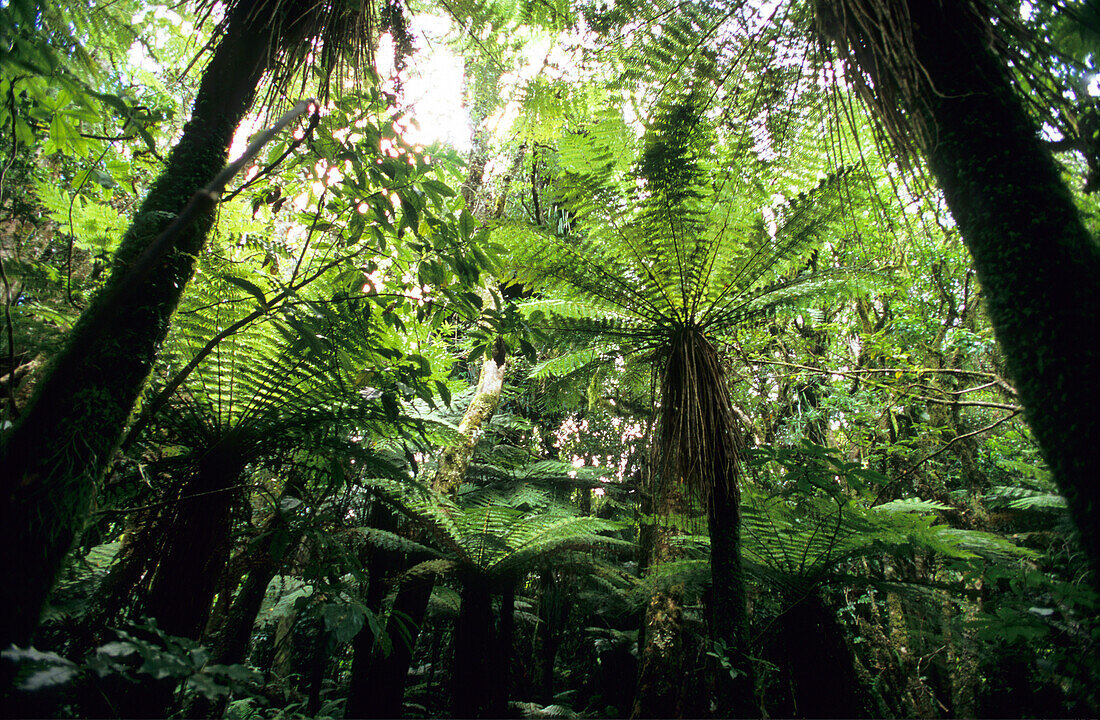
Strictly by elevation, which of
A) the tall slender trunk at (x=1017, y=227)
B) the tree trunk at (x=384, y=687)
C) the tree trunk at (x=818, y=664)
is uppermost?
the tall slender trunk at (x=1017, y=227)

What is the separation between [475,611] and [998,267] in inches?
115

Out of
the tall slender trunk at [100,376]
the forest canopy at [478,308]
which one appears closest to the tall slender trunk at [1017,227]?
the forest canopy at [478,308]

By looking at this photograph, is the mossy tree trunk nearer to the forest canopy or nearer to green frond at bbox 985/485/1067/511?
the forest canopy

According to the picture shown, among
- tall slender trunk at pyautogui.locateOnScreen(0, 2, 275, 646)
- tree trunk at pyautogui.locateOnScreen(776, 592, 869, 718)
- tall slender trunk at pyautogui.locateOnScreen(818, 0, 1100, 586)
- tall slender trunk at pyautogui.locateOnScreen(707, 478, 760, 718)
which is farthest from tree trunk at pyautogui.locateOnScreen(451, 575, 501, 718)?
tall slender trunk at pyautogui.locateOnScreen(818, 0, 1100, 586)

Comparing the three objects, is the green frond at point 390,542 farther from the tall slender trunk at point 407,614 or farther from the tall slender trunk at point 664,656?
the tall slender trunk at point 664,656

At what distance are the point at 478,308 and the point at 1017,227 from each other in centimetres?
132

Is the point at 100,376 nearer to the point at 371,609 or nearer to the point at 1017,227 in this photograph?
the point at 1017,227

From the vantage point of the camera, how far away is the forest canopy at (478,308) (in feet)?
2.81

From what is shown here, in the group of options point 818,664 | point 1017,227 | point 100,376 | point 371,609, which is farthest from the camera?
point 371,609

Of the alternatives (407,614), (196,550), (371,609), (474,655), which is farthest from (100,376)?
(474,655)

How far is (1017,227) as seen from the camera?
79 cm

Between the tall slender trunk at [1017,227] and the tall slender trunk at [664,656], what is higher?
the tall slender trunk at [1017,227]

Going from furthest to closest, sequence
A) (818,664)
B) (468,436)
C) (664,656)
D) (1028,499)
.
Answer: (468,436)
(1028,499)
(664,656)
(818,664)

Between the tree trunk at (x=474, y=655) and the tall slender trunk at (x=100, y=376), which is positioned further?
the tree trunk at (x=474, y=655)
